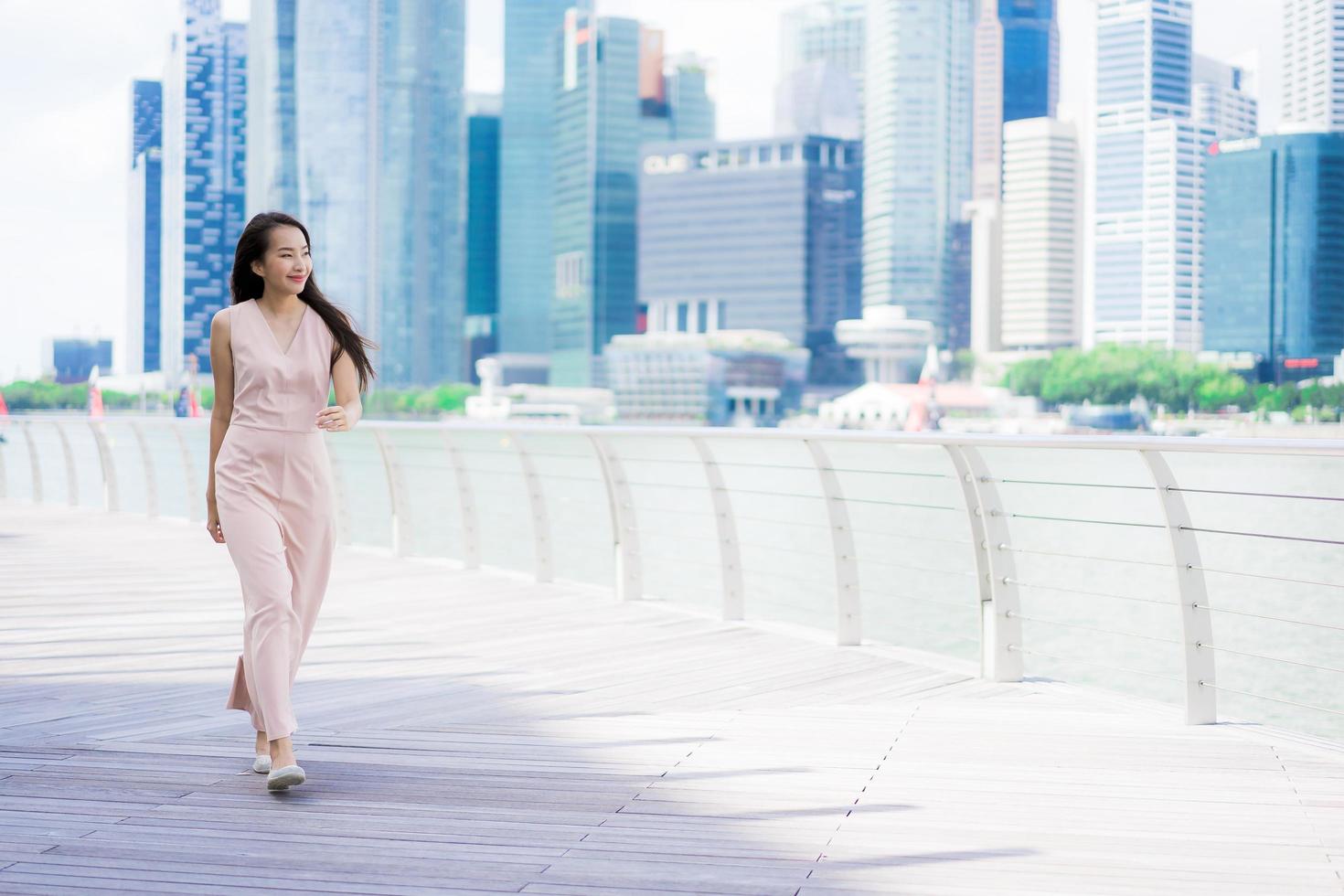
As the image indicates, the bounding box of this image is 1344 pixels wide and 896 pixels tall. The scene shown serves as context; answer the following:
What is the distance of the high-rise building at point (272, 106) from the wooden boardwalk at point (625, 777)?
119487 millimetres

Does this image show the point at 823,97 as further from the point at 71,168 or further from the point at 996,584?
the point at 996,584

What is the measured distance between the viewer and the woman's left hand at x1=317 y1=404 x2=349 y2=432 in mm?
3332

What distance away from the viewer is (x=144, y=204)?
103m

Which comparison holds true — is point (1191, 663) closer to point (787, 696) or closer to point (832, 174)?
point (787, 696)

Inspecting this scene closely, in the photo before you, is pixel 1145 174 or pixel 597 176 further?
pixel 597 176

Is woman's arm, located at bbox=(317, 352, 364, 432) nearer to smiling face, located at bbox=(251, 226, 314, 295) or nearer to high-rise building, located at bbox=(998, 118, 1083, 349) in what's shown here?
smiling face, located at bbox=(251, 226, 314, 295)

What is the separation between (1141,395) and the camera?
89000 mm

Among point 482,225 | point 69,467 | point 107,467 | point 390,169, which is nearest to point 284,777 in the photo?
point 107,467

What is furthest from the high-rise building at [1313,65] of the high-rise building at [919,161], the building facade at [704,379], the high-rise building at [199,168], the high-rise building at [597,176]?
the high-rise building at [199,168]

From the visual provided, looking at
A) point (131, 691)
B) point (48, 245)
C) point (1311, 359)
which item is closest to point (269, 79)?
point (48, 245)

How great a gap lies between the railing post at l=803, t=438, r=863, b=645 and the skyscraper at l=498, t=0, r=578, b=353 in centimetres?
14407

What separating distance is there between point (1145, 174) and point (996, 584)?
144 meters

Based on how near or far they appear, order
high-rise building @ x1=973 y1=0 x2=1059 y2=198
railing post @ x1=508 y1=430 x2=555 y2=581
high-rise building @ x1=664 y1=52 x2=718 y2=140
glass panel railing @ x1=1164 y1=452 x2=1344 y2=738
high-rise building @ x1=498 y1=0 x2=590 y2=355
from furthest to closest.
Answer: high-rise building @ x1=973 y1=0 x2=1059 y2=198 < high-rise building @ x1=664 y1=52 x2=718 y2=140 < high-rise building @ x1=498 y1=0 x2=590 y2=355 < railing post @ x1=508 y1=430 x2=555 y2=581 < glass panel railing @ x1=1164 y1=452 x2=1344 y2=738

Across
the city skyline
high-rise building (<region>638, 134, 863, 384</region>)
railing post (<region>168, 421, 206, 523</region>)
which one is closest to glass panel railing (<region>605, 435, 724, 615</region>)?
railing post (<region>168, 421, 206, 523</region>)
